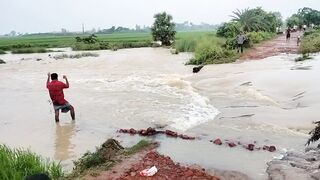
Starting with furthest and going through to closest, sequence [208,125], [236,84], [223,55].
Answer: [223,55] → [236,84] → [208,125]

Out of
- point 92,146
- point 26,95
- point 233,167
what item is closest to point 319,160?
point 233,167

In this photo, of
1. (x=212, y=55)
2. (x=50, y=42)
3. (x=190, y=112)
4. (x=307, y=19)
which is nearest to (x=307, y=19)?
(x=307, y=19)

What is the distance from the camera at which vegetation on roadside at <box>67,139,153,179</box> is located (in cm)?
677

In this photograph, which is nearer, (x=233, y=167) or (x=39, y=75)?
(x=233, y=167)

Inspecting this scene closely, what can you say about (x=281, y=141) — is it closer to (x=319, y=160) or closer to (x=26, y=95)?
(x=319, y=160)

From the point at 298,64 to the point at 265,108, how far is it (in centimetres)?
905

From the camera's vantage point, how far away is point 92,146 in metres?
9.20

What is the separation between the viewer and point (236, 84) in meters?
15.9

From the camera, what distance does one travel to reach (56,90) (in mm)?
10656

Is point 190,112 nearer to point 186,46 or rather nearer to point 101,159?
point 101,159

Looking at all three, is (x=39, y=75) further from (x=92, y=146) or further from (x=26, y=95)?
(x=92, y=146)

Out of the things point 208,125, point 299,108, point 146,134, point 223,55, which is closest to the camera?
point 146,134

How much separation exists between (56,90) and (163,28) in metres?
37.9

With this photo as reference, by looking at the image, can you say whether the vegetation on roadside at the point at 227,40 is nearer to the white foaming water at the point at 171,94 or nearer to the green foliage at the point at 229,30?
the green foliage at the point at 229,30
